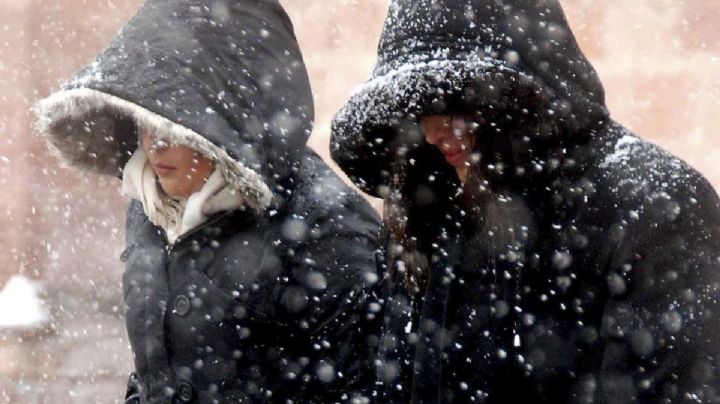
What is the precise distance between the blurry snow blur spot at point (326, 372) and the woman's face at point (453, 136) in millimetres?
794

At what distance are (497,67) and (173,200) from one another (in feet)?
3.93

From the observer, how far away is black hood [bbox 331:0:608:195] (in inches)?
82.4

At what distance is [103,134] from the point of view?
3.27 metres

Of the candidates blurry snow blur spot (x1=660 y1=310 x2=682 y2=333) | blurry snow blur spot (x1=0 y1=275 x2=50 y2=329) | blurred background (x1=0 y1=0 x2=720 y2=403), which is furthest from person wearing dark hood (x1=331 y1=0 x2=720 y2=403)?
blurry snow blur spot (x1=0 y1=275 x2=50 y2=329)

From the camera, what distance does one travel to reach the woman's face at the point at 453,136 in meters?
2.21

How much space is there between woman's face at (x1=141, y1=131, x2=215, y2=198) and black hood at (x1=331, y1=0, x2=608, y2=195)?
0.81m

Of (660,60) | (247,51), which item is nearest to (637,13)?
(660,60)

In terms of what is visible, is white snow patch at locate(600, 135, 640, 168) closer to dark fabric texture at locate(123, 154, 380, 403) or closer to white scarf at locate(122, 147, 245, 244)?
dark fabric texture at locate(123, 154, 380, 403)

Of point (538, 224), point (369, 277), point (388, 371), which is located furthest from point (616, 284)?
point (369, 277)

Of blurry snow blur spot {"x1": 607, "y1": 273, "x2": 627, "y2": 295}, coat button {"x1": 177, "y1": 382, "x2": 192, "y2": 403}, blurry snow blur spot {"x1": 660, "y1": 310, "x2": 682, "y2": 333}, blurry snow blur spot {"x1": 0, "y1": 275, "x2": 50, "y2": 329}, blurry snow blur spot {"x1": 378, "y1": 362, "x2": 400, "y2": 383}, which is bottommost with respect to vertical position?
blurry snow blur spot {"x1": 0, "y1": 275, "x2": 50, "y2": 329}

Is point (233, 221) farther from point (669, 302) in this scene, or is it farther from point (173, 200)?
point (669, 302)

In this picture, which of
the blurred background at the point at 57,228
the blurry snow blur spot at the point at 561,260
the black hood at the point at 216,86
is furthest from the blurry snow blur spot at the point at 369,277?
the blurred background at the point at 57,228

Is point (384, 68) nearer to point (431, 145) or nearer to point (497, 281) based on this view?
point (431, 145)

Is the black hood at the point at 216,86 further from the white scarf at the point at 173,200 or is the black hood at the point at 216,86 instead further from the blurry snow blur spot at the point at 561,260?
the blurry snow blur spot at the point at 561,260
